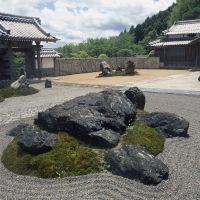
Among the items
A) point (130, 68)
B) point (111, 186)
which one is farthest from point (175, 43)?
point (111, 186)

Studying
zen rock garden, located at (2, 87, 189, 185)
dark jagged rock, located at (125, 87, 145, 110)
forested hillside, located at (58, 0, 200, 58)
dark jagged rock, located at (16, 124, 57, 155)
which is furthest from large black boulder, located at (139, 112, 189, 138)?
forested hillside, located at (58, 0, 200, 58)

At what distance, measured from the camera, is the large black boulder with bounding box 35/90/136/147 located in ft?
31.1

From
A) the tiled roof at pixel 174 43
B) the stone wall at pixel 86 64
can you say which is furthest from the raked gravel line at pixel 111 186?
the tiled roof at pixel 174 43

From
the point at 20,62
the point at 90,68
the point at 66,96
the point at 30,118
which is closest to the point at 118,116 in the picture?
the point at 30,118

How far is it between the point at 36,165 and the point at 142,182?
9.13 feet

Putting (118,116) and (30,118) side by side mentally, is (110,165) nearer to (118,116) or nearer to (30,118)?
(118,116)

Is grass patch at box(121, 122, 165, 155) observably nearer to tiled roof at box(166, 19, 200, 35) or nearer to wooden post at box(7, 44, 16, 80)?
wooden post at box(7, 44, 16, 80)

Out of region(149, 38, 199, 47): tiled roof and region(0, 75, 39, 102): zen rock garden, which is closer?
region(0, 75, 39, 102): zen rock garden

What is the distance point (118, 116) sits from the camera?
10.8m

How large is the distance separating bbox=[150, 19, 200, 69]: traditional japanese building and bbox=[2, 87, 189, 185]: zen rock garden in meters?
34.3

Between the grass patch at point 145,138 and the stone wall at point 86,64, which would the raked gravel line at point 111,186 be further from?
the stone wall at point 86,64

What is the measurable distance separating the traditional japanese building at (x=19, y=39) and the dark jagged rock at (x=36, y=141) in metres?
18.6

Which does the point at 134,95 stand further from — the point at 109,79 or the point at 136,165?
the point at 109,79

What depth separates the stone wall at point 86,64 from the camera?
40.2m
